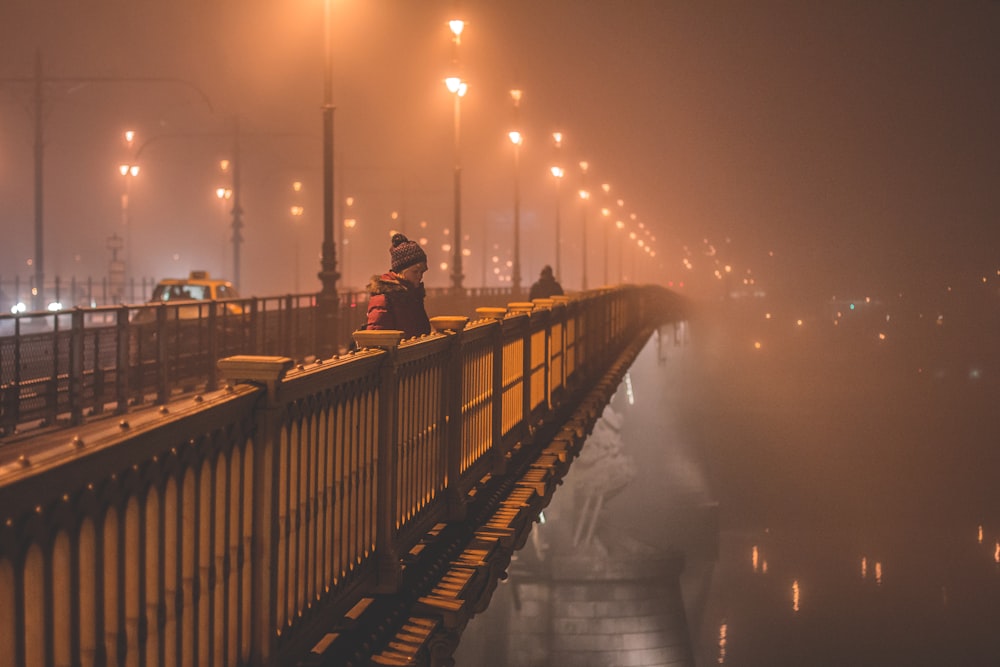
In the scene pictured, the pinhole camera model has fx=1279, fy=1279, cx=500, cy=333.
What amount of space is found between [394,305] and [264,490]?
414 centimetres

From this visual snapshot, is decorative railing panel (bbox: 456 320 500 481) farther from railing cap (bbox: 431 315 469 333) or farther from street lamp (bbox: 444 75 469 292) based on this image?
street lamp (bbox: 444 75 469 292)

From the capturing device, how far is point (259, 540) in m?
4.88

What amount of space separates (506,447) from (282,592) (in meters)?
7.54

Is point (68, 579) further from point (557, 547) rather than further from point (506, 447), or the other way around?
point (557, 547)

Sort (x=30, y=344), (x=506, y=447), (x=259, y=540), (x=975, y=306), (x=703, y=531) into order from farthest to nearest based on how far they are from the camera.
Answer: (x=975, y=306)
(x=703, y=531)
(x=30, y=344)
(x=506, y=447)
(x=259, y=540)

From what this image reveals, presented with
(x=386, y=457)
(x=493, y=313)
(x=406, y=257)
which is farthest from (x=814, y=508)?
(x=386, y=457)

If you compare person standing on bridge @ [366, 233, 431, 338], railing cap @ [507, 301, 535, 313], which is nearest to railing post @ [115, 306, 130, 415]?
railing cap @ [507, 301, 535, 313]

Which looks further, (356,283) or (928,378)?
(356,283)

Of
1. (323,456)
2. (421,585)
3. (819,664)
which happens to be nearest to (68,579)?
(323,456)

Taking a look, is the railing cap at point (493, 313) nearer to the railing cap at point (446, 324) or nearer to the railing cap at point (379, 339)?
the railing cap at point (446, 324)

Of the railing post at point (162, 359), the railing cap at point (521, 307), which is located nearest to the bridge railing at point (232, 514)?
the railing cap at point (521, 307)

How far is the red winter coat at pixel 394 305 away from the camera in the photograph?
880 cm

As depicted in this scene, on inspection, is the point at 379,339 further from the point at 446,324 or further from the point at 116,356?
the point at 116,356

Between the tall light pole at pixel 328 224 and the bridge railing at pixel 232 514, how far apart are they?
49.6 feet
